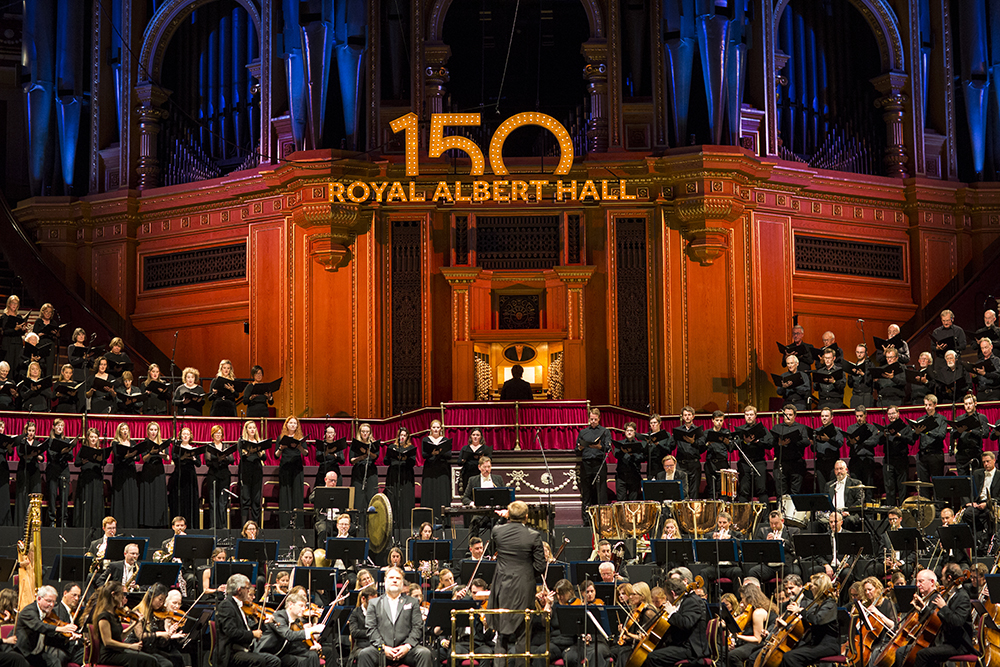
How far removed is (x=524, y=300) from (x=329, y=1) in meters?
4.68

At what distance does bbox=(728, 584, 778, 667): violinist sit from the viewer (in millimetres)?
9797

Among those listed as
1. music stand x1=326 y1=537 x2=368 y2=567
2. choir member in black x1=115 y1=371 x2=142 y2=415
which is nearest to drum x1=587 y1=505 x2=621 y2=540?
music stand x1=326 y1=537 x2=368 y2=567

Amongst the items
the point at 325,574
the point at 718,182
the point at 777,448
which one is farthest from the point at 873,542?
the point at 718,182

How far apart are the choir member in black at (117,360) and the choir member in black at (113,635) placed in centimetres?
674

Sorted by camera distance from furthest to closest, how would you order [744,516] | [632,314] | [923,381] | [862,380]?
[632,314], [862,380], [923,381], [744,516]

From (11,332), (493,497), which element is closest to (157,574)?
(493,497)

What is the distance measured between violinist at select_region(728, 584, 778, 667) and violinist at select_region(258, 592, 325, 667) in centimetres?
299

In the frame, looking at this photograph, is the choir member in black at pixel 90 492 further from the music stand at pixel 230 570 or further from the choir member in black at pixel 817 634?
the choir member in black at pixel 817 634

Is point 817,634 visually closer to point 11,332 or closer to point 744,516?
point 744,516

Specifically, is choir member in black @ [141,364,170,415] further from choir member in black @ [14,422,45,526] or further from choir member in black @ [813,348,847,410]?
choir member in black @ [813,348,847,410]

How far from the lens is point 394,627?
9695mm

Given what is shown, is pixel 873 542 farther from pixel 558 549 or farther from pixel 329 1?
pixel 329 1

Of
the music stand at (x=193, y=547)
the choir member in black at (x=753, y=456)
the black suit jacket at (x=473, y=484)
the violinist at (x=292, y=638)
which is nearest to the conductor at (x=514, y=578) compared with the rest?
the violinist at (x=292, y=638)

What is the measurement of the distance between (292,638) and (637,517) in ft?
12.3
